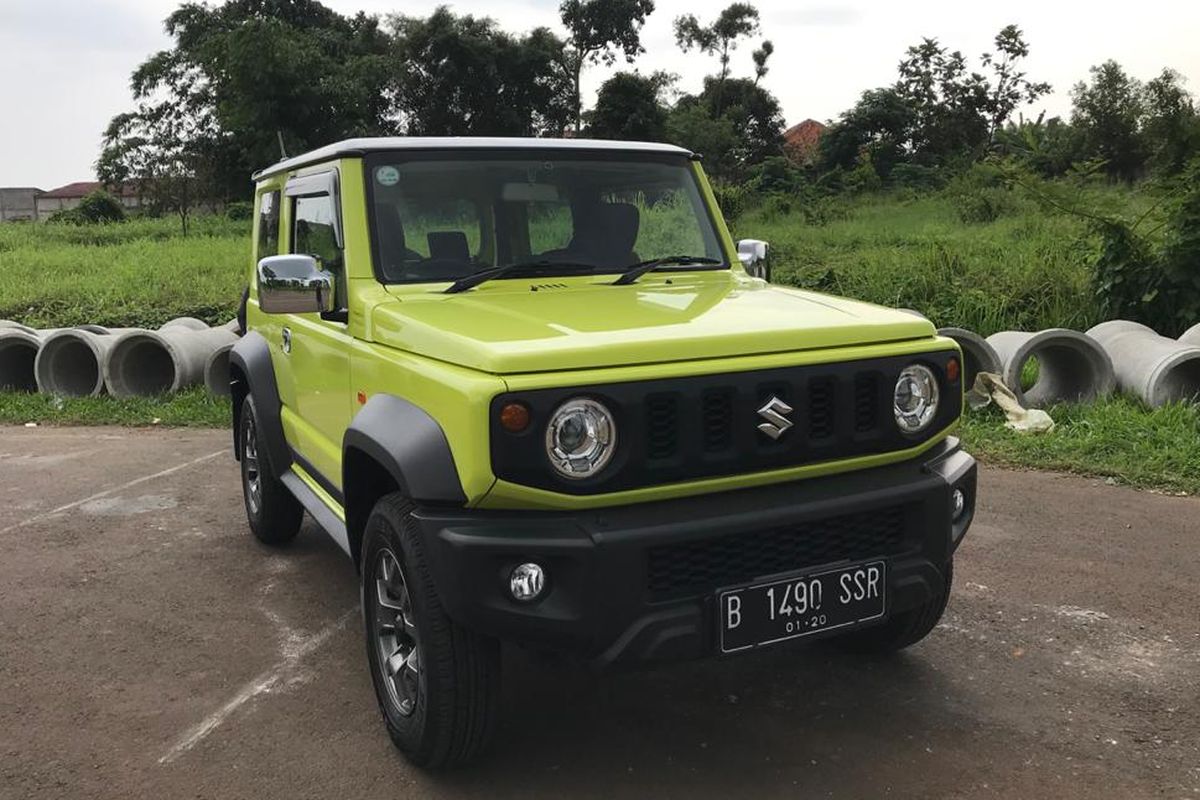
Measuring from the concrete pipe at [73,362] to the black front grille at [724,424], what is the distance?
26.7 feet

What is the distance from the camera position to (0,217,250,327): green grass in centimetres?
1262

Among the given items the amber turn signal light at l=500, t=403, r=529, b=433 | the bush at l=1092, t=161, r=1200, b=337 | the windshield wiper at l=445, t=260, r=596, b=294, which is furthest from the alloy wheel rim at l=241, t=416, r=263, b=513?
the bush at l=1092, t=161, r=1200, b=337

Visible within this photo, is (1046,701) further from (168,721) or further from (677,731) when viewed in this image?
(168,721)

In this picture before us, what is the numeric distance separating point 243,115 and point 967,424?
24592 mm

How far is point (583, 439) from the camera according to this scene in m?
2.55

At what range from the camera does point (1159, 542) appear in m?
4.89

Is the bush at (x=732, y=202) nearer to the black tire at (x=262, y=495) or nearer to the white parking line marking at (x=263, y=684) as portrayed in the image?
the black tire at (x=262, y=495)

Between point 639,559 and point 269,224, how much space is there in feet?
10.8

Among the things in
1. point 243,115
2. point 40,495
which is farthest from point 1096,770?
point 243,115

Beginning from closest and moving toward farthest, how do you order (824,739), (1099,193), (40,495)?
(824,739) → (40,495) → (1099,193)

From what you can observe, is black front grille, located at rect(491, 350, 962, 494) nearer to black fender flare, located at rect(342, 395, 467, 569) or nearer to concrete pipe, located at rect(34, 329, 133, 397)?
black fender flare, located at rect(342, 395, 467, 569)

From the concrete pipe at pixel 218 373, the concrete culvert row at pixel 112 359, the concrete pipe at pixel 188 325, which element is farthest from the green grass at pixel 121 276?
the concrete pipe at pixel 218 373

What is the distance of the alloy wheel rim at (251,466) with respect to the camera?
16.7 feet

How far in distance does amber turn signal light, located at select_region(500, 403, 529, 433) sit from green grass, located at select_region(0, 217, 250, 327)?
35.5 ft
